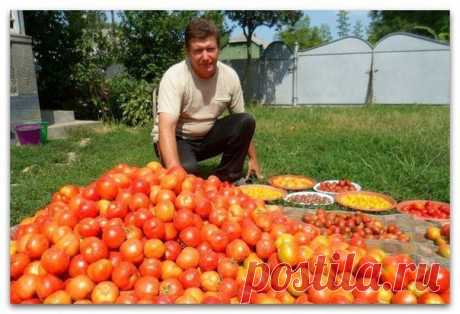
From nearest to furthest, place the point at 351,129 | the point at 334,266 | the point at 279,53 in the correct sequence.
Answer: the point at 334,266 → the point at 351,129 → the point at 279,53

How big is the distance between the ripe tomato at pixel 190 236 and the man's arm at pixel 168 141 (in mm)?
1064

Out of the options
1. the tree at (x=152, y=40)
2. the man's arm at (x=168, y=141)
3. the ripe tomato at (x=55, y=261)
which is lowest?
the ripe tomato at (x=55, y=261)

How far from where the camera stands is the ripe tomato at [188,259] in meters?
2.08

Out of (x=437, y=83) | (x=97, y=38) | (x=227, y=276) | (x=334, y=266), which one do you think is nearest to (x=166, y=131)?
(x=227, y=276)

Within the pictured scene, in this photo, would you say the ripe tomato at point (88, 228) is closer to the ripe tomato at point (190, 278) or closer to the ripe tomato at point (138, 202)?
the ripe tomato at point (138, 202)

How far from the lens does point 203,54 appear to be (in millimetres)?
3422

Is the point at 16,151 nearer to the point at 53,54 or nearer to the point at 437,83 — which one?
the point at 53,54

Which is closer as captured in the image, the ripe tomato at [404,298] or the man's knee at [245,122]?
the ripe tomato at [404,298]

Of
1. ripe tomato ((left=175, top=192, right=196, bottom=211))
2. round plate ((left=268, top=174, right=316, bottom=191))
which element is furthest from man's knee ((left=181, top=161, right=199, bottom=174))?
ripe tomato ((left=175, top=192, right=196, bottom=211))

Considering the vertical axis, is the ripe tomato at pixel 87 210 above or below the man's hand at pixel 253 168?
above

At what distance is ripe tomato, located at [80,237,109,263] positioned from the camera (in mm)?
1986

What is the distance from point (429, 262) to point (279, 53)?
1217cm

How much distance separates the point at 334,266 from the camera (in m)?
2.10

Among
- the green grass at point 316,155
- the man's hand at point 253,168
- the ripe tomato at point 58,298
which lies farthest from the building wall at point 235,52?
the ripe tomato at point 58,298
